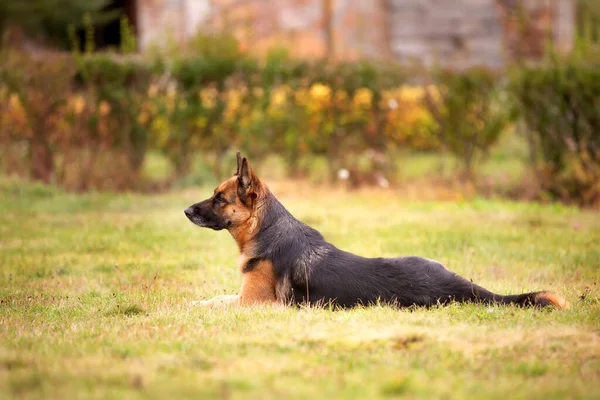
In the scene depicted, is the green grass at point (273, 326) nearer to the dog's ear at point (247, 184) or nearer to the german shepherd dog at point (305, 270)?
the german shepherd dog at point (305, 270)

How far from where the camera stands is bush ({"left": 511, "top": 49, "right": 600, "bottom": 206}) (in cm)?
1254

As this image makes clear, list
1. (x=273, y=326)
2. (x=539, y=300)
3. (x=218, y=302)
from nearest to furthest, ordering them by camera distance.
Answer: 1. (x=273, y=326)
2. (x=539, y=300)
3. (x=218, y=302)

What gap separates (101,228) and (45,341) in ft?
18.4

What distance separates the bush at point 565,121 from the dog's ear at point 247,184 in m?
7.32

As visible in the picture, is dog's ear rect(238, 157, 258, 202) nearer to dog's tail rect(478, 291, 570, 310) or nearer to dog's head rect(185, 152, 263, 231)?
dog's head rect(185, 152, 263, 231)

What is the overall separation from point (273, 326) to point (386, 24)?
Answer: 17500 mm

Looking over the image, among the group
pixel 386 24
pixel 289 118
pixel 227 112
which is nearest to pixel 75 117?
pixel 227 112

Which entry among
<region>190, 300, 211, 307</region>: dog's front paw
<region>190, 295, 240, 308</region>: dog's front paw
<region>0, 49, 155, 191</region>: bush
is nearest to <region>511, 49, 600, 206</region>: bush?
<region>0, 49, 155, 191</region>: bush

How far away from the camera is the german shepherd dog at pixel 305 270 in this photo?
6.51 metres

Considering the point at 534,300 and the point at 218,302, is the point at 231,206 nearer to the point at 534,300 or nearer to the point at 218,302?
the point at 218,302

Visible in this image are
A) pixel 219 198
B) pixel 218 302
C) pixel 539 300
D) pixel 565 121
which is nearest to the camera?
pixel 539 300

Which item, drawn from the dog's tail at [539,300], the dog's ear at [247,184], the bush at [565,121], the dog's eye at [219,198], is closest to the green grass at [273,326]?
the dog's tail at [539,300]

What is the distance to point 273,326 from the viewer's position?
5.81 meters

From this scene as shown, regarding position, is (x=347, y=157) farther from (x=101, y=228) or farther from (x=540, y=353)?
(x=540, y=353)
